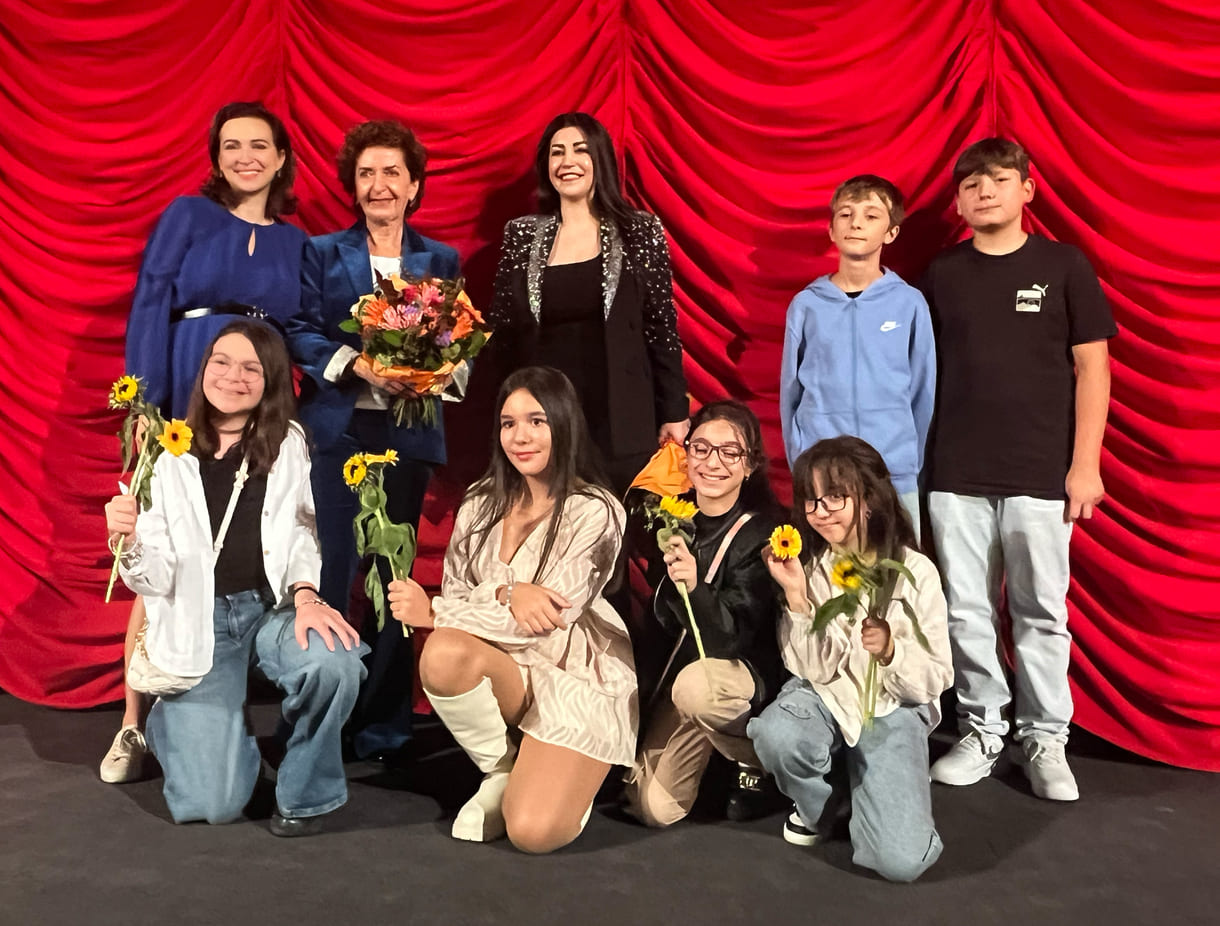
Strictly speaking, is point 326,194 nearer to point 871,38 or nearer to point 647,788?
point 871,38

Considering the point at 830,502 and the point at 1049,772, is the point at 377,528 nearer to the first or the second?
the point at 830,502

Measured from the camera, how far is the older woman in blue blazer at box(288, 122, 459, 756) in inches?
124

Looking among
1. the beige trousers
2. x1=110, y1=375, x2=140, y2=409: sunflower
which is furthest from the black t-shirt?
x1=110, y1=375, x2=140, y2=409: sunflower

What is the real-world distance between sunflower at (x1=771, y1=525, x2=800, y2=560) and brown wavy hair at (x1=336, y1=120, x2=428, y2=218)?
5.27 feet

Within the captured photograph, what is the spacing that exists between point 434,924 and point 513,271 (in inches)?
73.1

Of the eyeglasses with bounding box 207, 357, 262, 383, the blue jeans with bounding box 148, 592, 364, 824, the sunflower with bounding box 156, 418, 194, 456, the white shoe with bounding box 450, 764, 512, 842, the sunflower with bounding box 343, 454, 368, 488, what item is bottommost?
the white shoe with bounding box 450, 764, 512, 842

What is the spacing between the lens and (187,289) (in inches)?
124

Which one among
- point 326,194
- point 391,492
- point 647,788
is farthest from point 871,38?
point 647,788

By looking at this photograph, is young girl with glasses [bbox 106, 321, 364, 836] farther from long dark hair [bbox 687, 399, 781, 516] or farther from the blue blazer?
long dark hair [bbox 687, 399, 781, 516]

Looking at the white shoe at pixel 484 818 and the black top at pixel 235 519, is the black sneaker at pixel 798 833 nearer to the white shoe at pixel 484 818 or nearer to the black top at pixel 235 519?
the white shoe at pixel 484 818

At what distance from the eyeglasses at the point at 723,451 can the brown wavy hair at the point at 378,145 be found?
123 cm

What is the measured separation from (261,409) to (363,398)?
356 mm

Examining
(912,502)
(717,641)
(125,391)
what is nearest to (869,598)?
(717,641)

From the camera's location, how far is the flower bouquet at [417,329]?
2.86 m
